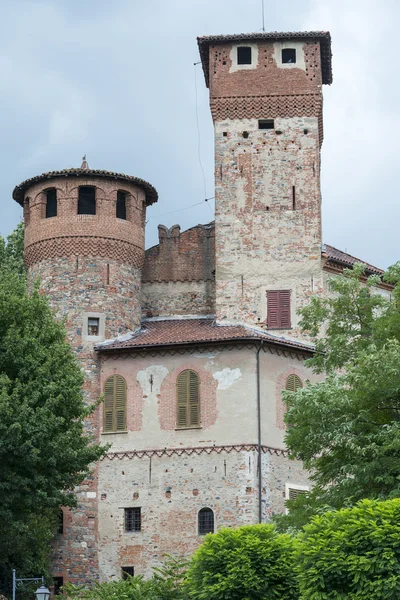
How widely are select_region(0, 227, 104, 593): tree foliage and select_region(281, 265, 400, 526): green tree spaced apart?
7099 mm

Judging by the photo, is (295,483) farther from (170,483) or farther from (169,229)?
(169,229)

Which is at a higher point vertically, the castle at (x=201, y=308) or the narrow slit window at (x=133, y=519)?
the castle at (x=201, y=308)

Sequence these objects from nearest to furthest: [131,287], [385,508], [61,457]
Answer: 1. [385,508]
2. [61,457]
3. [131,287]

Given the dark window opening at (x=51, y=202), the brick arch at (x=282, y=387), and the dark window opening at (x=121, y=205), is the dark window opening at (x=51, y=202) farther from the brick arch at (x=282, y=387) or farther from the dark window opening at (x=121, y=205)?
the brick arch at (x=282, y=387)

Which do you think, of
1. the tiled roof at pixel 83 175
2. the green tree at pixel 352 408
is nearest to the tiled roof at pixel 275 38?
the tiled roof at pixel 83 175

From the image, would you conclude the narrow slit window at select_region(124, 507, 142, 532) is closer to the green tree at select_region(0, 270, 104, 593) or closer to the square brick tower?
the green tree at select_region(0, 270, 104, 593)

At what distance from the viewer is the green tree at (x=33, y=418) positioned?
38.6 metres

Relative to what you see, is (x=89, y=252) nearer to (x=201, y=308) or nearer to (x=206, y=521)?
(x=201, y=308)

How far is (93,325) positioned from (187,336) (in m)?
3.71

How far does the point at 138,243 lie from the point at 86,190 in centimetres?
302

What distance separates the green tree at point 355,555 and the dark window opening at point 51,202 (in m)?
24.3

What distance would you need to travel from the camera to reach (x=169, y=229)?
54625mm

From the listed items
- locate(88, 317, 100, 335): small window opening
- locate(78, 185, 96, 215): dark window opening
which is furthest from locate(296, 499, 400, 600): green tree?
locate(78, 185, 96, 215): dark window opening

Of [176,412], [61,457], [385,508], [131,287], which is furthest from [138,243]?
[385,508]
